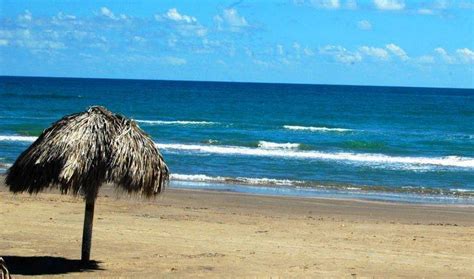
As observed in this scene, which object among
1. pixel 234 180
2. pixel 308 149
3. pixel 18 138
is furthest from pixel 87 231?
pixel 18 138

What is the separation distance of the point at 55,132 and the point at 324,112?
56004 mm

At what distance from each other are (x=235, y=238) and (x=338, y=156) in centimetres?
1851

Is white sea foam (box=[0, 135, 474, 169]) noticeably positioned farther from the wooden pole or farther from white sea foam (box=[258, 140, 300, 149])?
the wooden pole

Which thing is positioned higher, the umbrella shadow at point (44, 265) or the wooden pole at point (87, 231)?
the wooden pole at point (87, 231)

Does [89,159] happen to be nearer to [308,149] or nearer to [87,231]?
[87,231]

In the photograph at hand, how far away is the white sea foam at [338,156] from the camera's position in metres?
29.1

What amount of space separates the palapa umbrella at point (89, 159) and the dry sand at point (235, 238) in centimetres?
102

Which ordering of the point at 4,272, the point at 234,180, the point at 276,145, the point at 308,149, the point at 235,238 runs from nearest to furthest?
the point at 4,272 → the point at 235,238 → the point at 234,180 → the point at 308,149 → the point at 276,145

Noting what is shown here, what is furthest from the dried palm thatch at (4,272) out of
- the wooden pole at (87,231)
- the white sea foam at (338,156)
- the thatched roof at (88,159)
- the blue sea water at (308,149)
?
the white sea foam at (338,156)

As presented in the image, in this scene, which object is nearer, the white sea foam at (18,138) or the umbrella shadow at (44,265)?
the umbrella shadow at (44,265)

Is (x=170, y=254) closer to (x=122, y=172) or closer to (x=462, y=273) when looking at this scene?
(x=122, y=172)

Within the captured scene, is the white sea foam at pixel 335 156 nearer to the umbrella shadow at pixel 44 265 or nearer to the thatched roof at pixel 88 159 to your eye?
the umbrella shadow at pixel 44 265

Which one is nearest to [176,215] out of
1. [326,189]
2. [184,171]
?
[326,189]

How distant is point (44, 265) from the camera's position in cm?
1005
